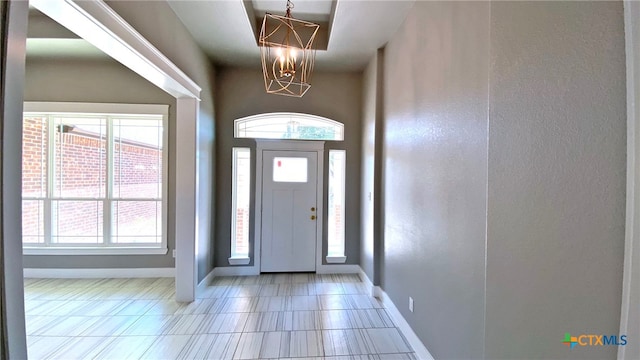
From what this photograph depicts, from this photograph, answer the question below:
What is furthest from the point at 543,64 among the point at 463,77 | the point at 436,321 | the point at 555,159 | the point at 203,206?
the point at 203,206

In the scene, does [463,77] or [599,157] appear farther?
[463,77]

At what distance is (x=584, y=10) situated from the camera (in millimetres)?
996

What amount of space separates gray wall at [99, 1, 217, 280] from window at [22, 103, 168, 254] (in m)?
0.75

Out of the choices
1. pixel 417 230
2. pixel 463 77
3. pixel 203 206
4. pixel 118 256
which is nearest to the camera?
pixel 463 77

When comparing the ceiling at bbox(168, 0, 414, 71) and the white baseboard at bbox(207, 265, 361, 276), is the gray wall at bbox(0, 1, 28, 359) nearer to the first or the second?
the ceiling at bbox(168, 0, 414, 71)

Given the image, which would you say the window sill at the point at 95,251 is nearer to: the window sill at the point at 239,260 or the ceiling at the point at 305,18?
the window sill at the point at 239,260

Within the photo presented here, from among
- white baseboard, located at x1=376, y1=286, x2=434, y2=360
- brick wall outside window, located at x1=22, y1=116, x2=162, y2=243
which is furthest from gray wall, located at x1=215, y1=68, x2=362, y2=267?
white baseboard, located at x1=376, y1=286, x2=434, y2=360

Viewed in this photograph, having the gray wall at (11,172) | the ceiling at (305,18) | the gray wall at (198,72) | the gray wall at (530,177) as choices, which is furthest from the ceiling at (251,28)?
the gray wall at (11,172)

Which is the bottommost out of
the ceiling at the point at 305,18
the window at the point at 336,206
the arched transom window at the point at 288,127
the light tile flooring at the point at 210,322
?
the light tile flooring at the point at 210,322

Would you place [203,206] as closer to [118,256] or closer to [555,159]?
[118,256]

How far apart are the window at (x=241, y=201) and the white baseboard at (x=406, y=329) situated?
2.19 meters

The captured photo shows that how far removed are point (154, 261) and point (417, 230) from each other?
3.77 metres

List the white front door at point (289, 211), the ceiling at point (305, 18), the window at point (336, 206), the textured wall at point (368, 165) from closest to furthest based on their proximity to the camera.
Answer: the ceiling at point (305, 18) → the textured wall at point (368, 165) → the white front door at point (289, 211) → the window at point (336, 206)

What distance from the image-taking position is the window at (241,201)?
13.3 ft
